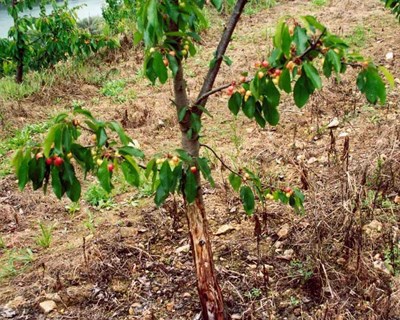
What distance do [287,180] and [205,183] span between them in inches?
24.0

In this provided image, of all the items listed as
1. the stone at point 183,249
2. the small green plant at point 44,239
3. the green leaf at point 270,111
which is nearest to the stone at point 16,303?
the small green plant at point 44,239

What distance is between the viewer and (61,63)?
23.2 feet

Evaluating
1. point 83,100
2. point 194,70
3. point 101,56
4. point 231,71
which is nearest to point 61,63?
point 101,56

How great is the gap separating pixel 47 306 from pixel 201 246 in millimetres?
988

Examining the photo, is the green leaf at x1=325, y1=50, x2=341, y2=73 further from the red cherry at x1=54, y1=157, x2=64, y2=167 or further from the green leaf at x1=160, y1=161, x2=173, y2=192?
the red cherry at x1=54, y1=157, x2=64, y2=167

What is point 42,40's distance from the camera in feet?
21.9

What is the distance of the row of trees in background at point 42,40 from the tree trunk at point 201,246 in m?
4.73

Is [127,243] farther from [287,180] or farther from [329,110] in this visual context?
[329,110]

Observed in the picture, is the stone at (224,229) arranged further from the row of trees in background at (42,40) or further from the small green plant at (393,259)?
the row of trees in background at (42,40)

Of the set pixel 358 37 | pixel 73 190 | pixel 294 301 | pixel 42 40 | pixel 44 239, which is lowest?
pixel 294 301

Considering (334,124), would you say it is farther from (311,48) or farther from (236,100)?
(311,48)

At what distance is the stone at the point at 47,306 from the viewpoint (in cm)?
258

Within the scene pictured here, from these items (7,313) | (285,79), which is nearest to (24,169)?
(285,79)

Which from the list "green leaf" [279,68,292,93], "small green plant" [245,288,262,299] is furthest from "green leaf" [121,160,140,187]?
"small green plant" [245,288,262,299]
